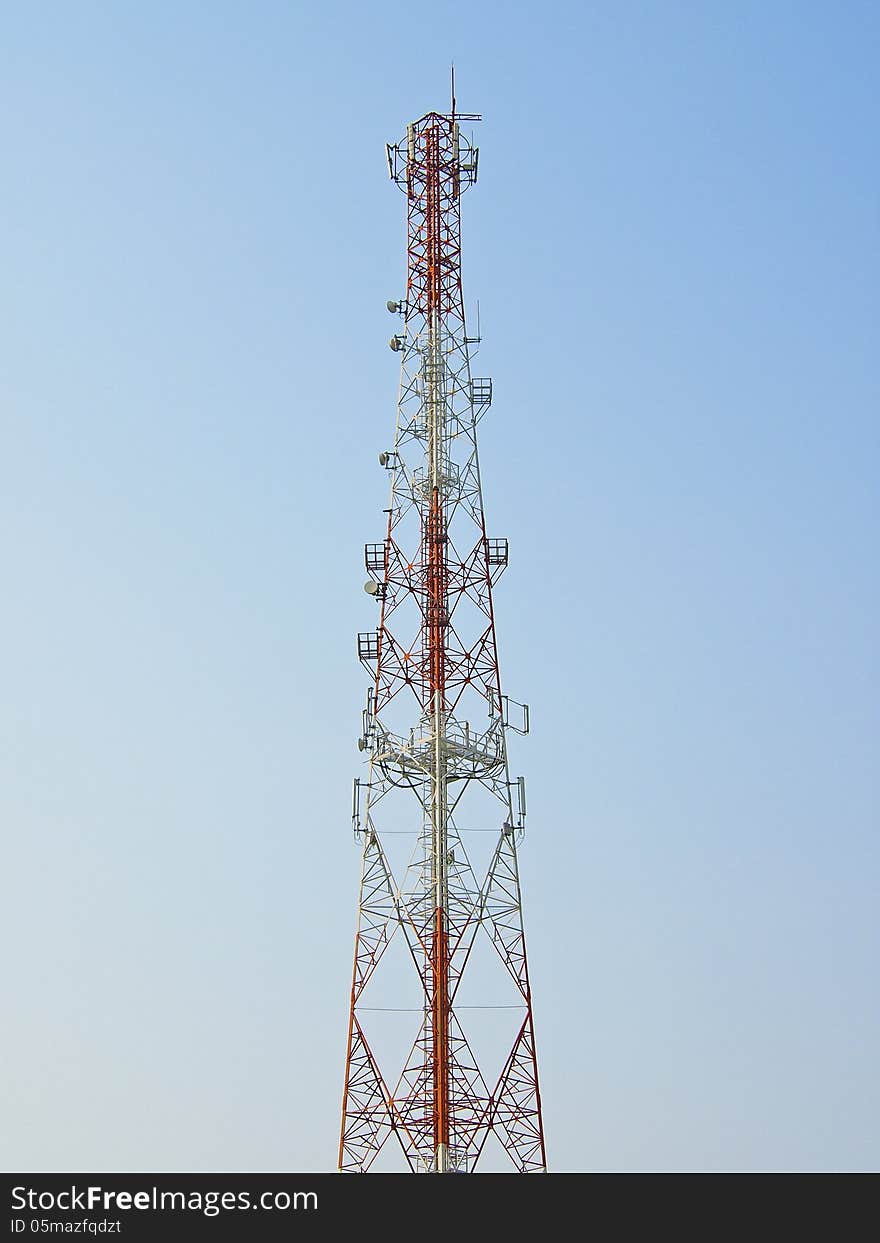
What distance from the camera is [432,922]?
166 ft

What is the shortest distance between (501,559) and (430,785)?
8.27 m

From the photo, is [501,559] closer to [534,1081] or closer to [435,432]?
[435,432]

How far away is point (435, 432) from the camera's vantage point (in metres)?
57.0

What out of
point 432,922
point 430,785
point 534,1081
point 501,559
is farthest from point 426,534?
point 534,1081
